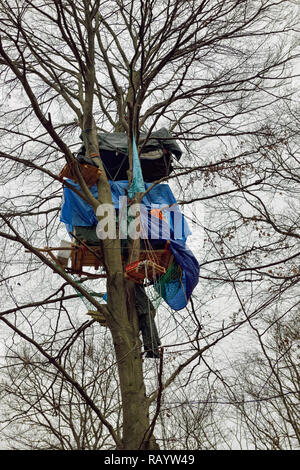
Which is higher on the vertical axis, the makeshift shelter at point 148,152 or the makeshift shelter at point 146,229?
the makeshift shelter at point 148,152

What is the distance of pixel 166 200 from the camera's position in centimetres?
577

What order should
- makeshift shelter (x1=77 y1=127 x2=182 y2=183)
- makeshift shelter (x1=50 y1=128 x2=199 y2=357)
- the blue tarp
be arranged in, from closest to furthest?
1. makeshift shelter (x1=50 y1=128 x2=199 y2=357)
2. the blue tarp
3. makeshift shelter (x1=77 y1=127 x2=182 y2=183)

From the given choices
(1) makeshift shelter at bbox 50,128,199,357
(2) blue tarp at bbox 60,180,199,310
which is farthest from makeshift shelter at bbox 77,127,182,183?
(2) blue tarp at bbox 60,180,199,310

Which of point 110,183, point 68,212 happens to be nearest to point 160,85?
point 110,183

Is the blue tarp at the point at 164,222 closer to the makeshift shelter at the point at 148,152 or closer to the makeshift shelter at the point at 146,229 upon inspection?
the makeshift shelter at the point at 146,229

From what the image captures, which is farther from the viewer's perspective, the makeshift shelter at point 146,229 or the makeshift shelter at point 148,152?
the makeshift shelter at point 148,152

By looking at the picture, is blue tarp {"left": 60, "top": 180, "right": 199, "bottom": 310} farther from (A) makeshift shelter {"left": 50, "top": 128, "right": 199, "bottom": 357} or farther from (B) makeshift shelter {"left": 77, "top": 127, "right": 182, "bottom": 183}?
(B) makeshift shelter {"left": 77, "top": 127, "right": 182, "bottom": 183}

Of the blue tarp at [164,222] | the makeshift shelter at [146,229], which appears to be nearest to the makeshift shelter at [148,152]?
the makeshift shelter at [146,229]

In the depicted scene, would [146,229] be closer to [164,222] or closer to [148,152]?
[164,222]

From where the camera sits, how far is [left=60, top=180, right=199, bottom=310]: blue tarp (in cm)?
491

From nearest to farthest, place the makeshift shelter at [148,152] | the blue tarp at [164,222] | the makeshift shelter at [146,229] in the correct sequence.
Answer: the makeshift shelter at [146,229] < the blue tarp at [164,222] < the makeshift shelter at [148,152]

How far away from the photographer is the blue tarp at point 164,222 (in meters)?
4.91

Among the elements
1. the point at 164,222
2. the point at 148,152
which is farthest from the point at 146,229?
the point at 148,152
